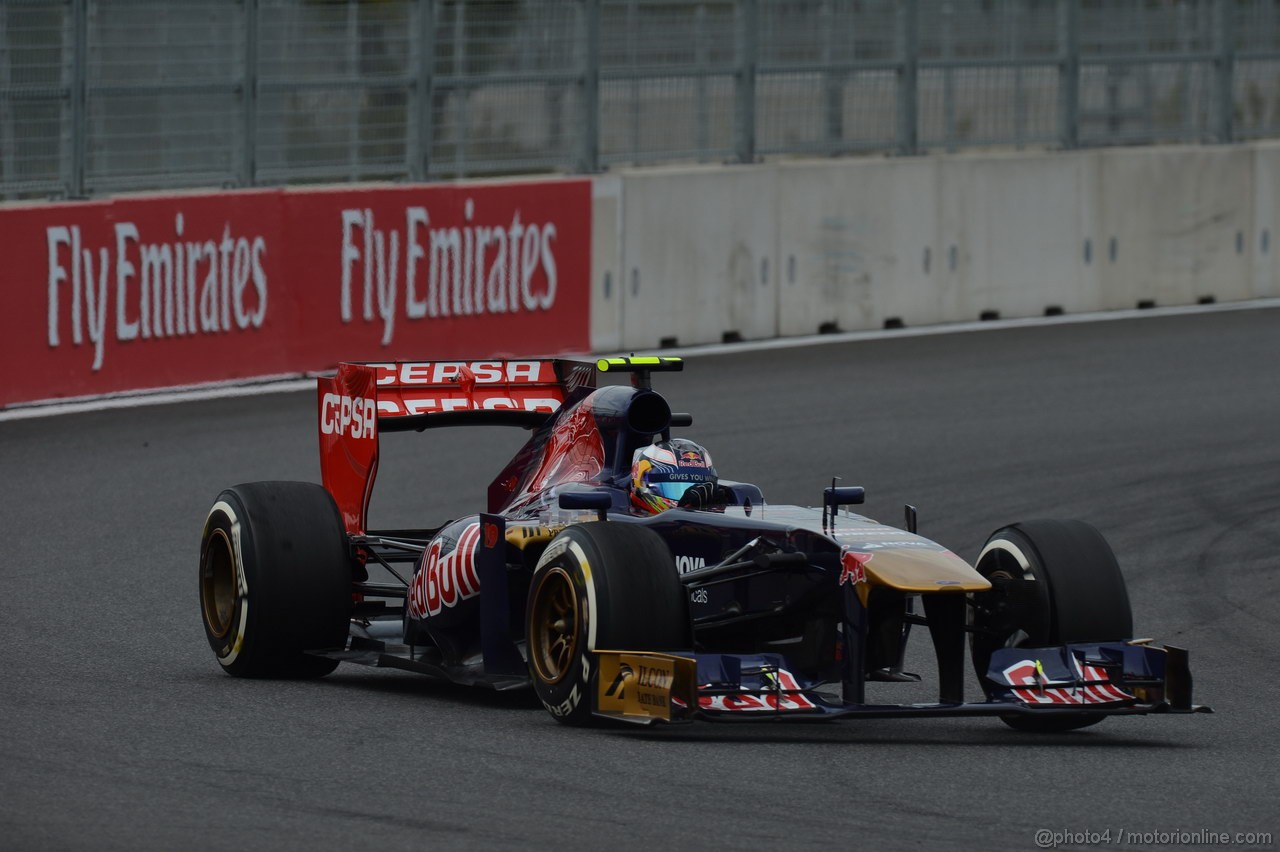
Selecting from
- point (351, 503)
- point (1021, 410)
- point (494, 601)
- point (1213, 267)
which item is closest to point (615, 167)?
point (1021, 410)

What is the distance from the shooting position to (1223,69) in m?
23.7

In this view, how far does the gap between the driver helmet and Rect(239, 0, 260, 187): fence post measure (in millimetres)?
9512

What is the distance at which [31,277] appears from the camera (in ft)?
49.7

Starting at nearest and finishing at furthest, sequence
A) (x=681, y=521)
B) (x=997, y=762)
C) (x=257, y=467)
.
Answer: (x=997, y=762) < (x=681, y=521) < (x=257, y=467)

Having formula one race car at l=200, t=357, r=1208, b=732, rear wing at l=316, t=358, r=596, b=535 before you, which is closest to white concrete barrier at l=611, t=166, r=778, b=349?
rear wing at l=316, t=358, r=596, b=535

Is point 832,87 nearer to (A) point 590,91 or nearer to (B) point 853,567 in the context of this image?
(A) point 590,91

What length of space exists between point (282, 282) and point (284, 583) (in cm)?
873

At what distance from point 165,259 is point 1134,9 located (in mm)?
11169

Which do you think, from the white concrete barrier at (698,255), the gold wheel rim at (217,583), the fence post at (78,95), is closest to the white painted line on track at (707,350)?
the white concrete barrier at (698,255)

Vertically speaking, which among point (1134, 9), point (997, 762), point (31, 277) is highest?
point (1134, 9)

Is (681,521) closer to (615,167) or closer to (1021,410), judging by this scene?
(1021,410)

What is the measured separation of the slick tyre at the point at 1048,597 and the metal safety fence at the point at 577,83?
973cm

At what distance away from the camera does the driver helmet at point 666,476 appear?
8.09 meters

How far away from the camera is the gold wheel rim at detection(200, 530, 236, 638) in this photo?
28.4 feet
